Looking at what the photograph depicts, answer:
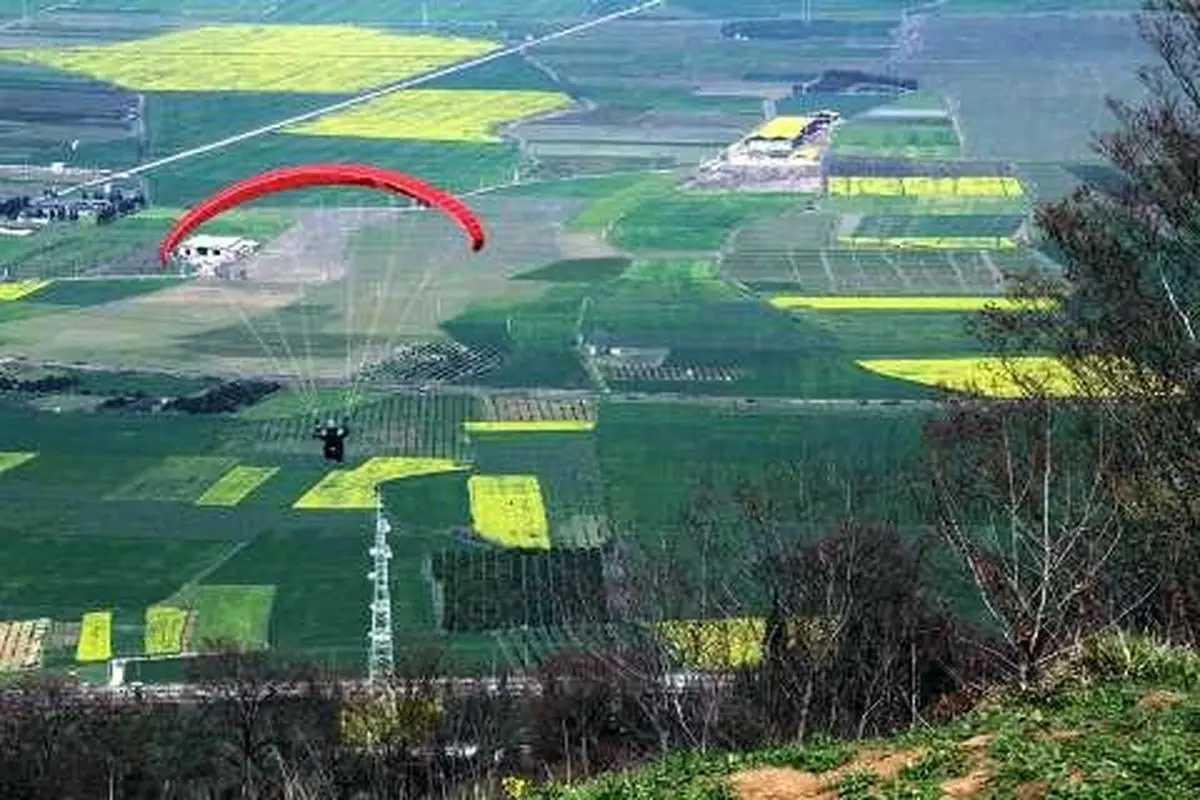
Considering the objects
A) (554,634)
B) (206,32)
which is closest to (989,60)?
(206,32)

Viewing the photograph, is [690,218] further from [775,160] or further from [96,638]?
[96,638]

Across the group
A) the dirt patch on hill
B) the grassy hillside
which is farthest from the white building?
the grassy hillside

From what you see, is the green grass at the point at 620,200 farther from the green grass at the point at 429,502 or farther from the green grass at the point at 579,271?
the green grass at the point at 429,502

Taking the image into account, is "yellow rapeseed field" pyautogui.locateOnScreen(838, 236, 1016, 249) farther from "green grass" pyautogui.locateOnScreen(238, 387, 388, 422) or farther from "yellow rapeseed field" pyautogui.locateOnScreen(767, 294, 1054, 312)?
"green grass" pyautogui.locateOnScreen(238, 387, 388, 422)

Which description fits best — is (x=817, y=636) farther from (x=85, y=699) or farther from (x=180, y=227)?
(x=85, y=699)

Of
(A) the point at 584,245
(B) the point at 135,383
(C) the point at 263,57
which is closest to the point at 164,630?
(B) the point at 135,383

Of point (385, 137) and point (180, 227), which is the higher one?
point (180, 227)

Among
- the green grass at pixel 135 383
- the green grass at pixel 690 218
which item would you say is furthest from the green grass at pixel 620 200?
the green grass at pixel 135 383
